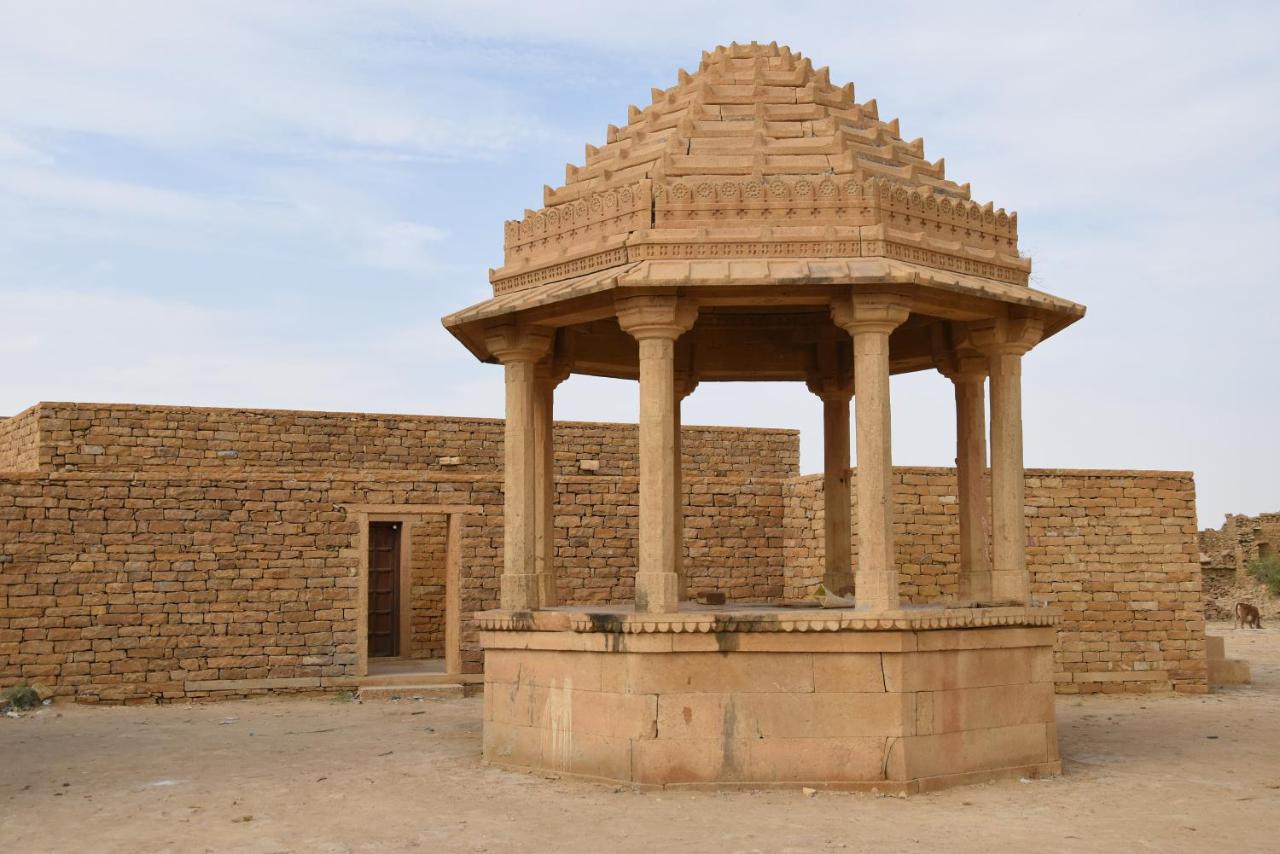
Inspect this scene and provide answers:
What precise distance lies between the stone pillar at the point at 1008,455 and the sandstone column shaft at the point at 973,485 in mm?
703

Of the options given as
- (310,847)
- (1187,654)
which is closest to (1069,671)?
(1187,654)

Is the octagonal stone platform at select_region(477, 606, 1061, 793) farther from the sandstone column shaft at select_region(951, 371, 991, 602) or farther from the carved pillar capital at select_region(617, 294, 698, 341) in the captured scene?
the carved pillar capital at select_region(617, 294, 698, 341)

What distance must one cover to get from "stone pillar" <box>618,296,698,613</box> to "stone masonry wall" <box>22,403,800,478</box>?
1004 centimetres

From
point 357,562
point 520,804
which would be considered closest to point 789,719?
point 520,804

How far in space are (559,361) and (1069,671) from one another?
27.8 feet

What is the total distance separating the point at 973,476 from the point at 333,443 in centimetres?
1265

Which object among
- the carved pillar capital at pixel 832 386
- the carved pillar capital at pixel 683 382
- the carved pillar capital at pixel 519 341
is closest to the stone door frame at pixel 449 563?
the carved pillar capital at pixel 683 382

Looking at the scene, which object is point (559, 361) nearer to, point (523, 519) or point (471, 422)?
point (523, 519)

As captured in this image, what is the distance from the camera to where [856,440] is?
324 inches

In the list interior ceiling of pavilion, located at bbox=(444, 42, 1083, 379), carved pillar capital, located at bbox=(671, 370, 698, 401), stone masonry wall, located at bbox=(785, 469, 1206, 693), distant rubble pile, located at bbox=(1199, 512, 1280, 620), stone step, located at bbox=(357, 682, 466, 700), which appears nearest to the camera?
interior ceiling of pavilion, located at bbox=(444, 42, 1083, 379)

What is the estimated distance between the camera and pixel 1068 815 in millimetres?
7629

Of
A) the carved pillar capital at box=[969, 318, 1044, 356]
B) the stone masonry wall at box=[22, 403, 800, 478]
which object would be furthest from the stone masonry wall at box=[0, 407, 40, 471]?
the carved pillar capital at box=[969, 318, 1044, 356]

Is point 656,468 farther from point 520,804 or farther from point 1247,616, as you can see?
point 1247,616

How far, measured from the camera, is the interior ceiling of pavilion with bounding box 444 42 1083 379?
8602mm
